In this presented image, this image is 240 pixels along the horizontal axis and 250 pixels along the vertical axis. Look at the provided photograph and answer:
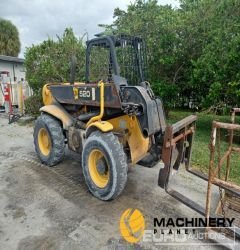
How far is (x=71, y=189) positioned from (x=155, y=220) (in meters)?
1.54

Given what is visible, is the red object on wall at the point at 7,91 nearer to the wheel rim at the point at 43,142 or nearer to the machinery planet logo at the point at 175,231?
the wheel rim at the point at 43,142

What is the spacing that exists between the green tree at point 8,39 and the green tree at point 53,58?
850 inches

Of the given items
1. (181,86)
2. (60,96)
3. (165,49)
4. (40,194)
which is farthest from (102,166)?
(181,86)

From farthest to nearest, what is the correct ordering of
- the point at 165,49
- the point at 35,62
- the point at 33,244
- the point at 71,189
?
the point at 35,62, the point at 165,49, the point at 71,189, the point at 33,244

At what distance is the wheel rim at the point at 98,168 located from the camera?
151 inches

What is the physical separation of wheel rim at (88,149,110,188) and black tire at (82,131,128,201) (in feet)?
0.26

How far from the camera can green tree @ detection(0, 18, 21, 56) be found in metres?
28.8

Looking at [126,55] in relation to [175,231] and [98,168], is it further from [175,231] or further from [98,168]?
[175,231]

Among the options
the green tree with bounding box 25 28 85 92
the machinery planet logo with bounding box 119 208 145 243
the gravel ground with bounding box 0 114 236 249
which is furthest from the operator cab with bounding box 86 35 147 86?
the green tree with bounding box 25 28 85 92

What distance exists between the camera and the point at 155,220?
10.8 feet

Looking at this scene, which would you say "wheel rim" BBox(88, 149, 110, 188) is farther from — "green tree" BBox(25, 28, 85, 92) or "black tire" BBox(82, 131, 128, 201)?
"green tree" BBox(25, 28, 85, 92)

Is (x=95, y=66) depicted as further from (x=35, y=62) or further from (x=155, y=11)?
(x=35, y=62)

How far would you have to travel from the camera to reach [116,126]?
4.14 metres

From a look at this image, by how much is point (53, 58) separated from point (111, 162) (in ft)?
25.0
